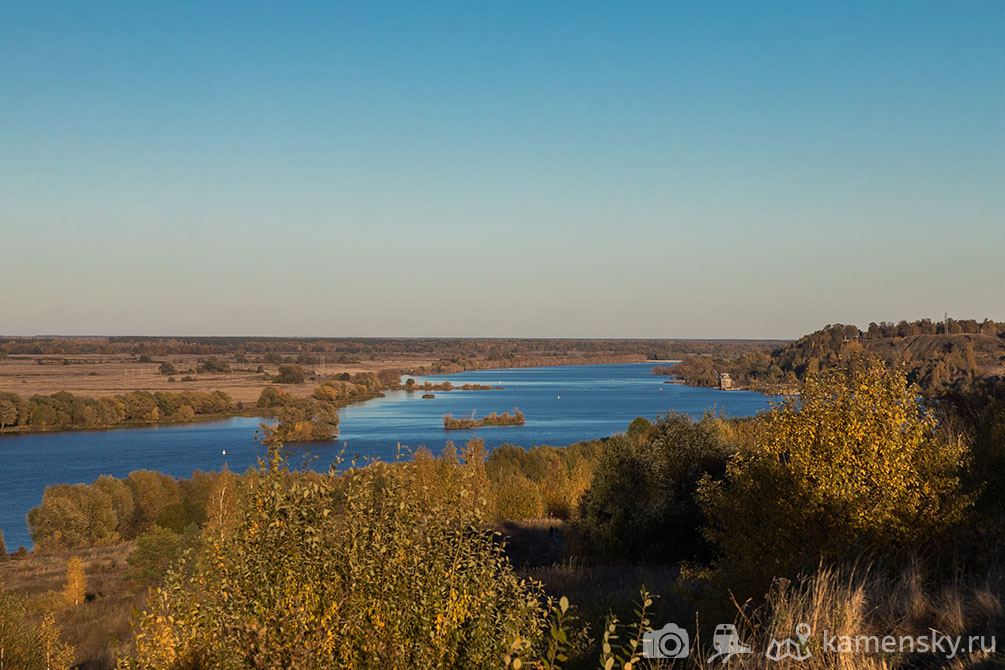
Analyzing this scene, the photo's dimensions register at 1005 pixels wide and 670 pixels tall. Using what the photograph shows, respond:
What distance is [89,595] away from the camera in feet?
131

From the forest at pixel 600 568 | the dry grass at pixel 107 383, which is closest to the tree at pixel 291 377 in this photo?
the dry grass at pixel 107 383

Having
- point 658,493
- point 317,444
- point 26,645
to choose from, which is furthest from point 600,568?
point 317,444

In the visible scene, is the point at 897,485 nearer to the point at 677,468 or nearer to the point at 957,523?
the point at 957,523

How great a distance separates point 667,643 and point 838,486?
310cm

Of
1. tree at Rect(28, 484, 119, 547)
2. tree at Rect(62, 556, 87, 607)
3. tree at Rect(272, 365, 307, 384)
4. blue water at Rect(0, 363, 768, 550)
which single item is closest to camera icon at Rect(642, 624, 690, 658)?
tree at Rect(62, 556, 87, 607)

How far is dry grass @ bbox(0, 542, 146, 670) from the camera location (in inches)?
1026

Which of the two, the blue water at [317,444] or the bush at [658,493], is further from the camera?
the blue water at [317,444]

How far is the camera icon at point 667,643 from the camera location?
7974 mm

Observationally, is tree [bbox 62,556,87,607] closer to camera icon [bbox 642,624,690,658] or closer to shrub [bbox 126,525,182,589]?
shrub [bbox 126,525,182,589]

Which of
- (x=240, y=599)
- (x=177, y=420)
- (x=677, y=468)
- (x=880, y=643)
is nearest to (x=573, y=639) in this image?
(x=880, y=643)

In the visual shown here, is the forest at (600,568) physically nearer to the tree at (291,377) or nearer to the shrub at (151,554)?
the shrub at (151,554)

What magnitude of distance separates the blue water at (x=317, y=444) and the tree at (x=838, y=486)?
47.1 metres

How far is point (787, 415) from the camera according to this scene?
11.2 metres

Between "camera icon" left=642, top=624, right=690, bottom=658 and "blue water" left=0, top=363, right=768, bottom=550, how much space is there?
47601 millimetres
